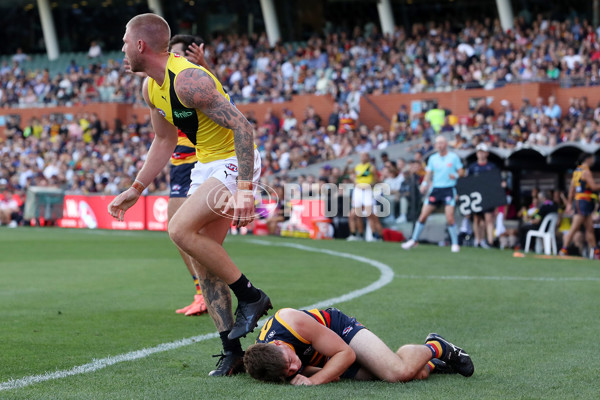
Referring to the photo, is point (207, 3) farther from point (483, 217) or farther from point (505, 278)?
point (505, 278)

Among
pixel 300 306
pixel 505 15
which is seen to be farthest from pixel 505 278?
pixel 505 15

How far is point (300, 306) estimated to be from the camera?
337 inches

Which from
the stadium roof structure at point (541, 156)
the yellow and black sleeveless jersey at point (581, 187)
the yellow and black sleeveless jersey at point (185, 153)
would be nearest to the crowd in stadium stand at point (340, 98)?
the stadium roof structure at point (541, 156)

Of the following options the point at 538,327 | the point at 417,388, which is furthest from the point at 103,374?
the point at 538,327

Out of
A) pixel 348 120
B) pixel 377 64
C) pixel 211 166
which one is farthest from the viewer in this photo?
pixel 377 64

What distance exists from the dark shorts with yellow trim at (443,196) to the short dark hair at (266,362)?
11.4 meters

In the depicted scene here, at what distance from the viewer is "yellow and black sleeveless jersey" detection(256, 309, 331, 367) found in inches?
199

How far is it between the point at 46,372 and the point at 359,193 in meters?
14.6

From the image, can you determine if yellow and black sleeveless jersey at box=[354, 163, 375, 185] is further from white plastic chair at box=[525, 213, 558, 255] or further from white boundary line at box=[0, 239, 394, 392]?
white boundary line at box=[0, 239, 394, 392]

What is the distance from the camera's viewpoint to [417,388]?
16.4ft

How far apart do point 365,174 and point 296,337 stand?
14579 millimetres

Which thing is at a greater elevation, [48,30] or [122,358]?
[48,30]

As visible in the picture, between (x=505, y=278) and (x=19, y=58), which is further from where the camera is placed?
(x=19, y=58)

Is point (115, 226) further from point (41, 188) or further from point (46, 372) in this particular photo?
point (46, 372)
